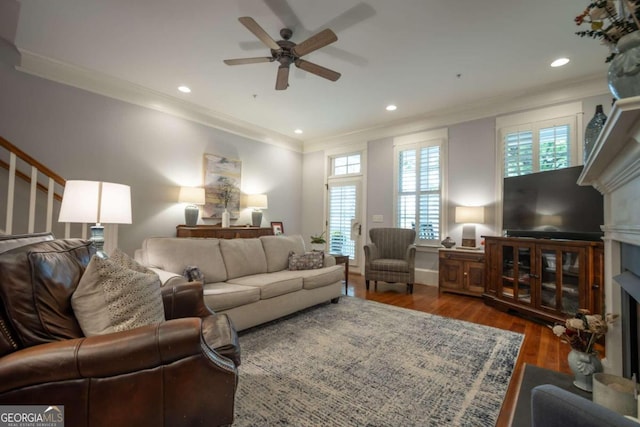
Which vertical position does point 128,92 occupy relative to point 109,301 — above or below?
above

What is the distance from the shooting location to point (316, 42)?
7.36 ft

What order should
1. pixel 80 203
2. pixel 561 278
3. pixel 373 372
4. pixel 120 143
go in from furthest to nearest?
1. pixel 120 143
2. pixel 561 278
3. pixel 80 203
4. pixel 373 372

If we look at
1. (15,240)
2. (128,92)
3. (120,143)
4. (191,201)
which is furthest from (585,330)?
(128,92)

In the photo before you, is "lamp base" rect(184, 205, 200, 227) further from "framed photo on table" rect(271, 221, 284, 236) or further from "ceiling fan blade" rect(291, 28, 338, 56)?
"ceiling fan blade" rect(291, 28, 338, 56)

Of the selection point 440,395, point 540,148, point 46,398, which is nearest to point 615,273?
point 440,395

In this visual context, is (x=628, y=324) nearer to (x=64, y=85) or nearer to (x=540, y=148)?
(x=540, y=148)

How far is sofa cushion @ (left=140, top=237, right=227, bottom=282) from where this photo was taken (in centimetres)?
250

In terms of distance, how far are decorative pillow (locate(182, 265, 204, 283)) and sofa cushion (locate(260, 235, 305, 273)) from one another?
0.94 m

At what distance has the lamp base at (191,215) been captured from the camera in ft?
13.0

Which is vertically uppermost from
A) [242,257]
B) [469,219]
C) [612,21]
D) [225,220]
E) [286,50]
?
[286,50]

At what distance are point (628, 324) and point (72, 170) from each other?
5.06 m

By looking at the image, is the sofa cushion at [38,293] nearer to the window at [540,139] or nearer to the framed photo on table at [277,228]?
the framed photo on table at [277,228]

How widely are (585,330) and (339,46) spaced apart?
2.96 meters

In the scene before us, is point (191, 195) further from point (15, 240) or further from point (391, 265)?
point (391, 265)
